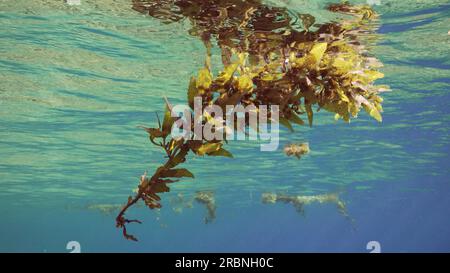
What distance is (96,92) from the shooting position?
16406 mm

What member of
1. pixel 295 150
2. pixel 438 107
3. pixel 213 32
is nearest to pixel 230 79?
pixel 213 32

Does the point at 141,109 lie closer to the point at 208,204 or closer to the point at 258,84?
the point at 208,204

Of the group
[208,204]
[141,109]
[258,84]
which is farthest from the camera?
[208,204]

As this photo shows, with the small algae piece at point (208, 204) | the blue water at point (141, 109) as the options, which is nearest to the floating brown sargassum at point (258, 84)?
the blue water at point (141, 109)

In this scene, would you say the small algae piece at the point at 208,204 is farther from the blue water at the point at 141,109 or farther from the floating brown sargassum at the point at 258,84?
the floating brown sargassum at the point at 258,84

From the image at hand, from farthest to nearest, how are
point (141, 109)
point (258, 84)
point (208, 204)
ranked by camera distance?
point (208, 204) → point (141, 109) → point (258, 84)

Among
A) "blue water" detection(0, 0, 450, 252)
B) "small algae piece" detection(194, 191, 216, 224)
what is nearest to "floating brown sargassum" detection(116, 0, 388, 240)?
"blue water" detection(0, 0, 450, 252)

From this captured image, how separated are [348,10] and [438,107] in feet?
42.2

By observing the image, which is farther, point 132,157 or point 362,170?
point 362,170

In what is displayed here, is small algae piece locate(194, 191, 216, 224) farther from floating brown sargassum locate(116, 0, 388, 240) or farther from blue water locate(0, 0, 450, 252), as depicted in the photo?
floating brown sargassum locate(116, 0, 388, 240)

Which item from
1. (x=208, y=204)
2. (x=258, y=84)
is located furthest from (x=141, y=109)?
(x=258, y=84)

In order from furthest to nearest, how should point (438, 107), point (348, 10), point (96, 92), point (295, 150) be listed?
point (438, 107) → point (96, 92) → point (295, 150) → point (348, 10)

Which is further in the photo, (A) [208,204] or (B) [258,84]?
(A) [208,204]
